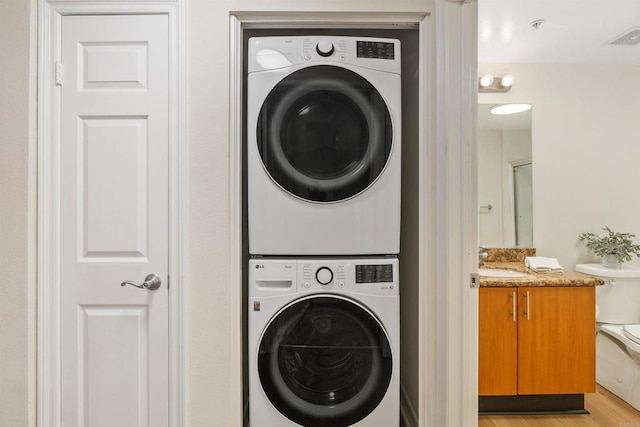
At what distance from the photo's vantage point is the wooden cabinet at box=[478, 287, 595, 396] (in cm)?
198

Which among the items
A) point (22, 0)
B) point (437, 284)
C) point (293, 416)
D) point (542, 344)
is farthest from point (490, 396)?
point (22, 0)

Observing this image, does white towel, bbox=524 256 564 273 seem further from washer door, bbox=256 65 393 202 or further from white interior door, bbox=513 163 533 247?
washer door, bbox=256 65 393 202

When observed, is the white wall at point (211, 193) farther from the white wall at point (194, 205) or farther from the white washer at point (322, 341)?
the white washer at point (322, 341)

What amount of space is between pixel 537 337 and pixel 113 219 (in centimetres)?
235

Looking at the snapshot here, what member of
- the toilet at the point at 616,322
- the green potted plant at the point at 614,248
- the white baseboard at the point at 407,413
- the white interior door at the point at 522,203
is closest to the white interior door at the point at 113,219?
the white baseboard at the point at 407,413

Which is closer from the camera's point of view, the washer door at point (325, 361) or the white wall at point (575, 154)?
the washer door at point (325, 361)

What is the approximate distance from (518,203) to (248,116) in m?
2.19

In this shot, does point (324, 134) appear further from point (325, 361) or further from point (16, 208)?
point (16, 208)

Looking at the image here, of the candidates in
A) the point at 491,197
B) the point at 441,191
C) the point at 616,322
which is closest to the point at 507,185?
the point at 491,197

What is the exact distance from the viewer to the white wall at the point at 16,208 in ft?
4.34

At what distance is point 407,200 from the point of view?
1.70m

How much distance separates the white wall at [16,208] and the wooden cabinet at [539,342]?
2260 mm

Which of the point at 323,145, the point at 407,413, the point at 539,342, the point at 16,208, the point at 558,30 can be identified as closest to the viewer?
the point at 16,208

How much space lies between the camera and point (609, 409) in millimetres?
2094
